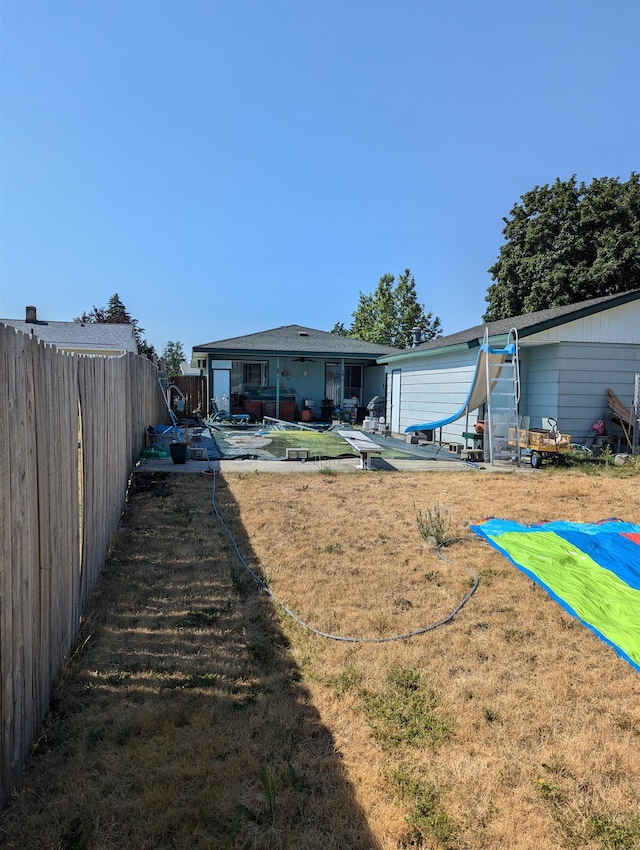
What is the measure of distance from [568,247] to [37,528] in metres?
25.4

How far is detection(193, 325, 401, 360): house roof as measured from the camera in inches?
765

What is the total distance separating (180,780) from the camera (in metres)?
1.97

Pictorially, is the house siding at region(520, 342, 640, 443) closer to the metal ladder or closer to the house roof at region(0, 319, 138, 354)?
the metal ladder

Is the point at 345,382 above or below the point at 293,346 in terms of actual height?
below

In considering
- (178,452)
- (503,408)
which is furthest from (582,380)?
(178,452)

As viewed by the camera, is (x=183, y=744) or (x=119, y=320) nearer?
(x=183, y=744)

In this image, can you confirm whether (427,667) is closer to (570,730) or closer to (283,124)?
(570,730)

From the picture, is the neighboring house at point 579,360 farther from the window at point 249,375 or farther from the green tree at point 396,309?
the green tree at point 396,309

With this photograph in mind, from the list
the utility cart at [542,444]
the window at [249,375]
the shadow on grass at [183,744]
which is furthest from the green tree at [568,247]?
the shadow on grass at [183,744]

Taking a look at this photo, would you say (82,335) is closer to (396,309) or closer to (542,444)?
(542,444)

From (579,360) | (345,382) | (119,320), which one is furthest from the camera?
(119,320)

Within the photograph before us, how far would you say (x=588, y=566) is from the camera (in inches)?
173

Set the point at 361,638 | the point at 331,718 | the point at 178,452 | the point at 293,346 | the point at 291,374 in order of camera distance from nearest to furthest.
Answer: the point at 331,718, the point at 361,638, the point at 178,452, the point at 293,346, the point at 291,374

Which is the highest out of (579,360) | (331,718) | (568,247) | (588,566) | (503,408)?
(568,247)
